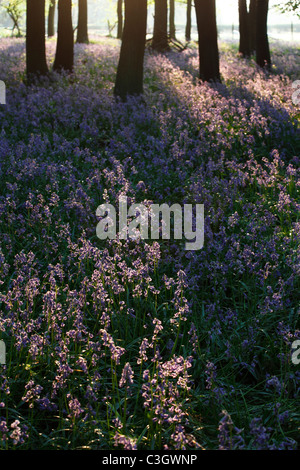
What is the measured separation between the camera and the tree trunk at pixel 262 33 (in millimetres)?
17906

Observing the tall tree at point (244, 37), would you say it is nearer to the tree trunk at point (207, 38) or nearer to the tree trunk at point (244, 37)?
the tree trunk at point (244, 37)

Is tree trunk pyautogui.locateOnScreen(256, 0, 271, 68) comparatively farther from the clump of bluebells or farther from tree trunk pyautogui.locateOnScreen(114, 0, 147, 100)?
the clump of bluebells

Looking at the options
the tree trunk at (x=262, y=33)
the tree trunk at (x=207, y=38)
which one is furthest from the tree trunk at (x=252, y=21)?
the tree trunk at (x=207, y=38)

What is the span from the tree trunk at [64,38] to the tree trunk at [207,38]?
4110 mm

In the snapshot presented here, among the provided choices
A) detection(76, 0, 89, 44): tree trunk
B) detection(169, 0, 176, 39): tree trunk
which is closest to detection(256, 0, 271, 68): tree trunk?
detection(169, 0, 176, 39): tree trunk

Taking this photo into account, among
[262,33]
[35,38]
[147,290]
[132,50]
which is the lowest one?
[147,290]

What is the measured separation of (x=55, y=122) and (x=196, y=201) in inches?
181

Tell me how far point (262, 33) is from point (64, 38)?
22.9ft

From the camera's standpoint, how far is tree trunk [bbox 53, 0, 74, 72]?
624 inches

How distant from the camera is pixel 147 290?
4.56m

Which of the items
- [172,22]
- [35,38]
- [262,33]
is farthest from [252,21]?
[35,38]

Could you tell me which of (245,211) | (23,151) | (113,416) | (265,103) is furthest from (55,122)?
(113,416)

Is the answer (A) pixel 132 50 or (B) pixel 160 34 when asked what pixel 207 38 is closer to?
(A) pixel 132 50

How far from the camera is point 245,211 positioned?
647 centimetres
